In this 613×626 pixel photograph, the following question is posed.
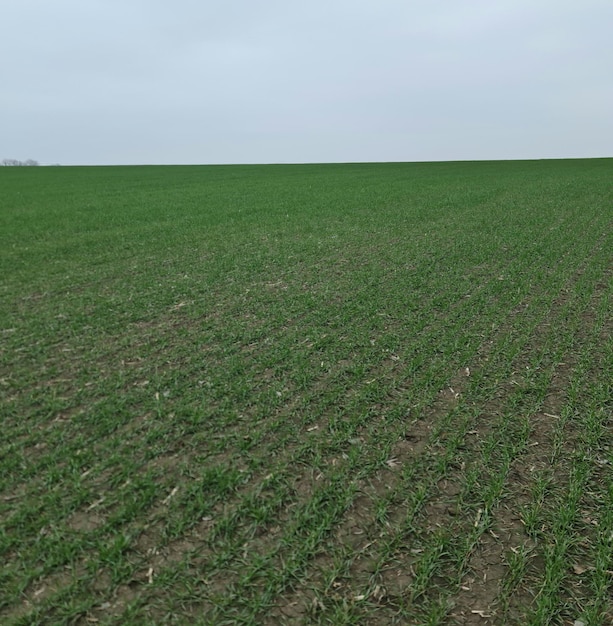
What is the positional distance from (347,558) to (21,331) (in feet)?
16.2

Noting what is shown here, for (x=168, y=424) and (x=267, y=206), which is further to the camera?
(x=267, y=206)

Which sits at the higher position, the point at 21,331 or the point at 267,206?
the point at 267,206

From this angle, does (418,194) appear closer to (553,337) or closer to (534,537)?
(553,337)

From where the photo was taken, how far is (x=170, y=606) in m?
2.54

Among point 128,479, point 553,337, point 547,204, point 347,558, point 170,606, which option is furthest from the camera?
point 547,204

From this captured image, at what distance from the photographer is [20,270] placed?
8766 millimetres

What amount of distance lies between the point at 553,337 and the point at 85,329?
5.56 metres

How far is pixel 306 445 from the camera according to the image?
383 cm

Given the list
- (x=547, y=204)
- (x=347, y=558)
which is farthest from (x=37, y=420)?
(x=547, y=204)

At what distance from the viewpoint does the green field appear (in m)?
2.66

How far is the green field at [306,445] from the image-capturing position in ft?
8.71

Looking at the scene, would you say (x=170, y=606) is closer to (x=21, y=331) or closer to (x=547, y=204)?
(x=21, y=331)

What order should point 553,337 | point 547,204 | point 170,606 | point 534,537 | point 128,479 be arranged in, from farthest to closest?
1. point 547,204
2. point 553,337
3. point 128,479
4. point 534,537
5. point 170,606


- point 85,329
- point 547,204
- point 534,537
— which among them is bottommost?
point 534,537
